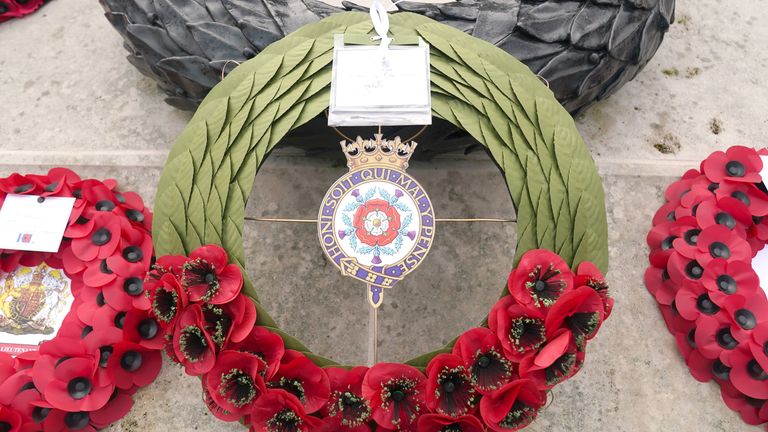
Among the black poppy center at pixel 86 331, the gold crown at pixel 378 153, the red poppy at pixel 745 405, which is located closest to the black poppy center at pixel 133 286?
the black poppy center at pixel 86 331

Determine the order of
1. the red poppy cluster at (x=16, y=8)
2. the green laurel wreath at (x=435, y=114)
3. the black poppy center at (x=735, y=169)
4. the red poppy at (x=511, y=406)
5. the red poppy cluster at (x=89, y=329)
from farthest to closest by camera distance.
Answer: the red poppy cluster at (x=16, y=8) → the black poppy center at (x=735, y=169) → the red poppy cluster at (x=89, y=329) → the green laurel wreath at (x=435, y=114) → the red poppy at (x=511, y=406)

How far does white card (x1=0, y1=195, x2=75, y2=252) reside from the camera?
1.19m

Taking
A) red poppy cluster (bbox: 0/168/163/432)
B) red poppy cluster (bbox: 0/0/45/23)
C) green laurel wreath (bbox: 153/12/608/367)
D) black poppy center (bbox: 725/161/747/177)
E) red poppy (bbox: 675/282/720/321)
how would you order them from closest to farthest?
green laurel wreath (bbox: 153/12/608/367) < red poppy cluster (bbox: 0/168/163/432) < red poppy (bbox: 675/282/720/321) < black poppy center (bbox: 725/161/747/177) < red poppy cluster (bbox: 0/0/45/23)

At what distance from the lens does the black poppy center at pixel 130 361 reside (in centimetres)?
111

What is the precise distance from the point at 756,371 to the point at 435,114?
33.4 inches

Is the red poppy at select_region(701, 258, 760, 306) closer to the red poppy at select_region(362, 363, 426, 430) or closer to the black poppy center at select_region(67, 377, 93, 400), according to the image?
the red poppy at select_region(362, 363, 426, 430)

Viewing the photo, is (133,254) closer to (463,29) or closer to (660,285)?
(463,29)

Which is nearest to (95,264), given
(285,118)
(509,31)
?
(285,118)

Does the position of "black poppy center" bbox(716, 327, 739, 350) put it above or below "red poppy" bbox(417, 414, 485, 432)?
below

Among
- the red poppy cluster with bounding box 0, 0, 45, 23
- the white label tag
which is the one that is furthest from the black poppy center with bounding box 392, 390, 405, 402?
the red poppy cluster with bounding box 0, 0, 45, 23

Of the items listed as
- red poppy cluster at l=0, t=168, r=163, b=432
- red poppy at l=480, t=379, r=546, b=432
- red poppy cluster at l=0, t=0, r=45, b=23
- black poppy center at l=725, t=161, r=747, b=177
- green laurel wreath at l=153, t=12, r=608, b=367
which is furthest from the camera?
red poppy cluster at l=0, t=0, r=45, b=23

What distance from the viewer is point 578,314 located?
2.75 feet

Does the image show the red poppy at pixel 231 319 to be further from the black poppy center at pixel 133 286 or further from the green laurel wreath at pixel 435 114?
the black poppy center at pixel 133 286

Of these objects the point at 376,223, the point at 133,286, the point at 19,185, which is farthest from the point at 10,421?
the point at 376,223
